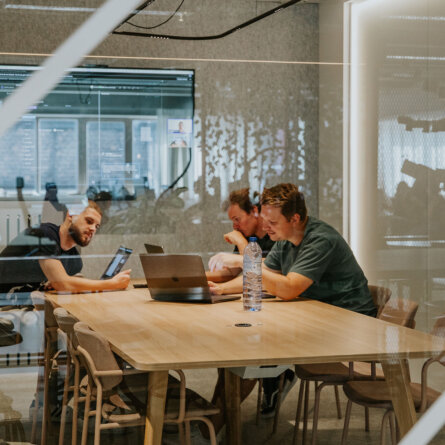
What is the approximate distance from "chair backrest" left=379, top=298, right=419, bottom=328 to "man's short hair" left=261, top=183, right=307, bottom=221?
56 cm

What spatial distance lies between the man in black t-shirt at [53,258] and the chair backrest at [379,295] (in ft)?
3.48

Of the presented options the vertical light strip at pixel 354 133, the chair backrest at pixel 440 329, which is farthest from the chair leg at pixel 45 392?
the chair backrest at pixel 440 329

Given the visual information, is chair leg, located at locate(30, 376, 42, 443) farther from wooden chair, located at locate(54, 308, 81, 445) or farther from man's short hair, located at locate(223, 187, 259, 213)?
man's short hair, located at locate(223, 187, 259, 213)

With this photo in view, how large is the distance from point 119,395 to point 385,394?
3.53ft

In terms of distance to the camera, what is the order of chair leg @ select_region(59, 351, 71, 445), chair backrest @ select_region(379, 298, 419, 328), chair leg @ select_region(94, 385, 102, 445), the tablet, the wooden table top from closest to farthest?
the wooden table top < chair leg @ select_region(94, 385, 102, 445) < the tablet < chair leg @ select_region(59, 351, 71, 445) < chair backrest @ select_region(379, 298, 419, 328)

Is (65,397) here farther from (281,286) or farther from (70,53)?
(70,53)

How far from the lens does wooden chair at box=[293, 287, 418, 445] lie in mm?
3139

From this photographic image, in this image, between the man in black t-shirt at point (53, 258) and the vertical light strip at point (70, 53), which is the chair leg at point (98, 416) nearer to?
the man in black t-shirt at point (53, 258)

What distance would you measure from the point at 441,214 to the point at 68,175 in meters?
1.67

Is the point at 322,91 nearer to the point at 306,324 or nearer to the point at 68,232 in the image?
the point at 306,324

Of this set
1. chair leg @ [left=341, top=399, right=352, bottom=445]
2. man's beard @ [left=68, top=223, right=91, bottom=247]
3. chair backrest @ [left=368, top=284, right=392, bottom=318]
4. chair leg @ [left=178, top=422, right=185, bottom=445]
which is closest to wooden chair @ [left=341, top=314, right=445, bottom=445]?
chair leg @ [left=341, top=399, right=352, bottom=445]

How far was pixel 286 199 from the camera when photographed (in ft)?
10.5

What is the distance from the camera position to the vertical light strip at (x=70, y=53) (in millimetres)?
2980

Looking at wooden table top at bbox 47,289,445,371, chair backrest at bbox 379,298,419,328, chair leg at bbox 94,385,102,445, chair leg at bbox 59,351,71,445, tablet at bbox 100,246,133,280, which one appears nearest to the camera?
wooden table top at bbox 47,289,445,371
